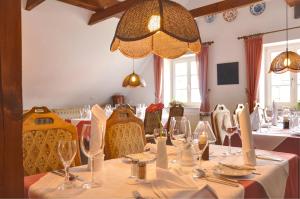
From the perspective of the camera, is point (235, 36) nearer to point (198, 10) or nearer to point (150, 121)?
point (198, 10)

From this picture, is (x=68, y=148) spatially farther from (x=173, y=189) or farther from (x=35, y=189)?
(x=173, y=189)

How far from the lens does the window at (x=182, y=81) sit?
673cm

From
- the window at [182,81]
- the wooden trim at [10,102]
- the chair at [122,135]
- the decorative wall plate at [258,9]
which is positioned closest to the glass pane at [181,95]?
the window at [182,81]

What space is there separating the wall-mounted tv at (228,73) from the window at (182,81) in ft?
2.36

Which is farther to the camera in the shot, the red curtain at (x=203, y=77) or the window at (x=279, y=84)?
the red curtain at (x=203, y=77)

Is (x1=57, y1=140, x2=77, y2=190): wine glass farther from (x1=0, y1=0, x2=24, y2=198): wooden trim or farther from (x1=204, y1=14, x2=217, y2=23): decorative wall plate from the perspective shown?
(x1=204, y1=14, x2=217, y2=23): decorative wall plate

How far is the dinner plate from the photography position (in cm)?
128

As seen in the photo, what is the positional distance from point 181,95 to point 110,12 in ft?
9.81

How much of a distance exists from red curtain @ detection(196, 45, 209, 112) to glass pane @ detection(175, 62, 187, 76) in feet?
2.57

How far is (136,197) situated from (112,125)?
108 centimetres

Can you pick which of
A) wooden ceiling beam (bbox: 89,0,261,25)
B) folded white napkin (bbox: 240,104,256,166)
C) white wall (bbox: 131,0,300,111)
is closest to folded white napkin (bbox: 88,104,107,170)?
folded white napkin (bbox: 240,104,256,166)

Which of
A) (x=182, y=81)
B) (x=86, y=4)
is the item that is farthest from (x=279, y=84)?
(x=86, y=4)

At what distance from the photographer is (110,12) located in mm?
4961

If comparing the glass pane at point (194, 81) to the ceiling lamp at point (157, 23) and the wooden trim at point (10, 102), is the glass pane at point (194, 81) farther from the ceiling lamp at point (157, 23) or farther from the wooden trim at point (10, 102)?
the wooden trim at point (10, 102)
